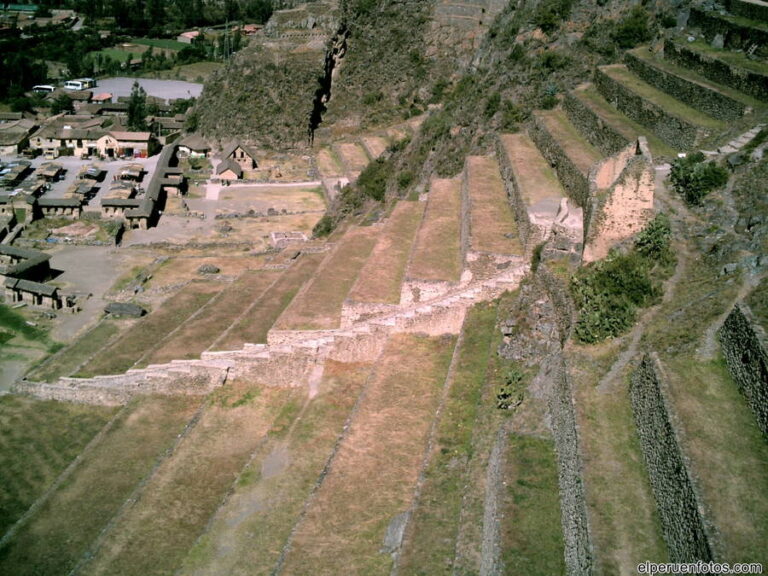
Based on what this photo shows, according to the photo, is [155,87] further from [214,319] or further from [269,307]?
[269,307]

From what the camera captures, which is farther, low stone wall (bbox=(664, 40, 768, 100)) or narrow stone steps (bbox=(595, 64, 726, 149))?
low stone wall (bbox=(664, 40, 768, 100))

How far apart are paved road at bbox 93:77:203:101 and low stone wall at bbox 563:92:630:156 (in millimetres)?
70213

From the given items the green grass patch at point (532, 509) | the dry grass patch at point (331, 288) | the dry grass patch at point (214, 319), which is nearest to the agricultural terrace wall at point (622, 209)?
the green grass patch at point (532, 509)

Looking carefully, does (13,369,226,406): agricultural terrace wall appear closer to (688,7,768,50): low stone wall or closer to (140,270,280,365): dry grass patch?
(140,270,280,365): dry grass patch

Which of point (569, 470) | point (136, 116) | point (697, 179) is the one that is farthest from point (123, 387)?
point (136, 116)

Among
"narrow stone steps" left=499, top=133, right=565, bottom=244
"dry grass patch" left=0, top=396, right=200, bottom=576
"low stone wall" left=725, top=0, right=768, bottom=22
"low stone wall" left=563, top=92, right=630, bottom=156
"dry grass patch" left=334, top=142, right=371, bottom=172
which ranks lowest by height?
"dry grass patch" left=0, top=396, right=200, bottom=576

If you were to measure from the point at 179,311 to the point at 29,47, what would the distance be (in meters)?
99.2

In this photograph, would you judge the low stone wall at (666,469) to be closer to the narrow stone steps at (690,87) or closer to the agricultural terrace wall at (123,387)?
the narrow stone steps at (690,87)

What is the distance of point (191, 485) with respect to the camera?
78.7 feet

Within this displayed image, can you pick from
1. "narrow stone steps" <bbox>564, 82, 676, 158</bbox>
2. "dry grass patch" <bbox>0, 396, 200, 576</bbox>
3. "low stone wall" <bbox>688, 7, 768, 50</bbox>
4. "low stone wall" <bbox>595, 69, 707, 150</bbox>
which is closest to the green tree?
"narrow stone steps" <bbox>564, 82, 676, 158</bbox>

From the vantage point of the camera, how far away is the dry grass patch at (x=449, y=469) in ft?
61.0

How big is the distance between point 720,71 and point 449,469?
23.4 metres

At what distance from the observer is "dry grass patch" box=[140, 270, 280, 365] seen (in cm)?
3127

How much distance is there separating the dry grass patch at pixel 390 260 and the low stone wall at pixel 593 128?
9.30m
